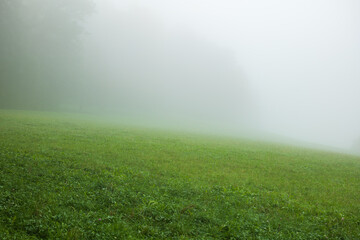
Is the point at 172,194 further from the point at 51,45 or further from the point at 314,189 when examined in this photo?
the point at 51,45

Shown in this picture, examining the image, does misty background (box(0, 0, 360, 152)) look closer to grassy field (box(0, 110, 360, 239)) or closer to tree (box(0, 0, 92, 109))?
tree (box(0, 0, 92, 109))

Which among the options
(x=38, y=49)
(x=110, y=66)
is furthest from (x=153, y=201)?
(x=110, y=66)

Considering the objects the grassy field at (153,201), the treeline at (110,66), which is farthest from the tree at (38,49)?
the grassy field at (153,201)

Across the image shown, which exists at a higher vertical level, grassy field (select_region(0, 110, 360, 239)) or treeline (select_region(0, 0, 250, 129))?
treeline (select_region(0, 0, 250, 129))

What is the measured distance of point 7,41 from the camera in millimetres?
53062

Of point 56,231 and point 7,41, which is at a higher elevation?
point 7,41

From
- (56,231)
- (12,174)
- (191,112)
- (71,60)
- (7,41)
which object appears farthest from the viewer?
(191,112)

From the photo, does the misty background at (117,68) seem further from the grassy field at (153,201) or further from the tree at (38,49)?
the grassy field at (153,201)

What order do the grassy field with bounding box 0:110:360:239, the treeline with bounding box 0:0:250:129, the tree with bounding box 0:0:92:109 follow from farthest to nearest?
the treeline with bounding box 0:0:250:129, the tree with bounding box 0:0:92:109, the grassy field with bounding box 0:110:360:239

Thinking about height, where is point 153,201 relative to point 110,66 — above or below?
below

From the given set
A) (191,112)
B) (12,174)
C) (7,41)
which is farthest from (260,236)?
(191,112)

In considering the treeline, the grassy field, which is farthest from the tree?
the grassy field

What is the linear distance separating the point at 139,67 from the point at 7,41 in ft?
228

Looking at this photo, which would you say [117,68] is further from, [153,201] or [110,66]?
[153,201]
